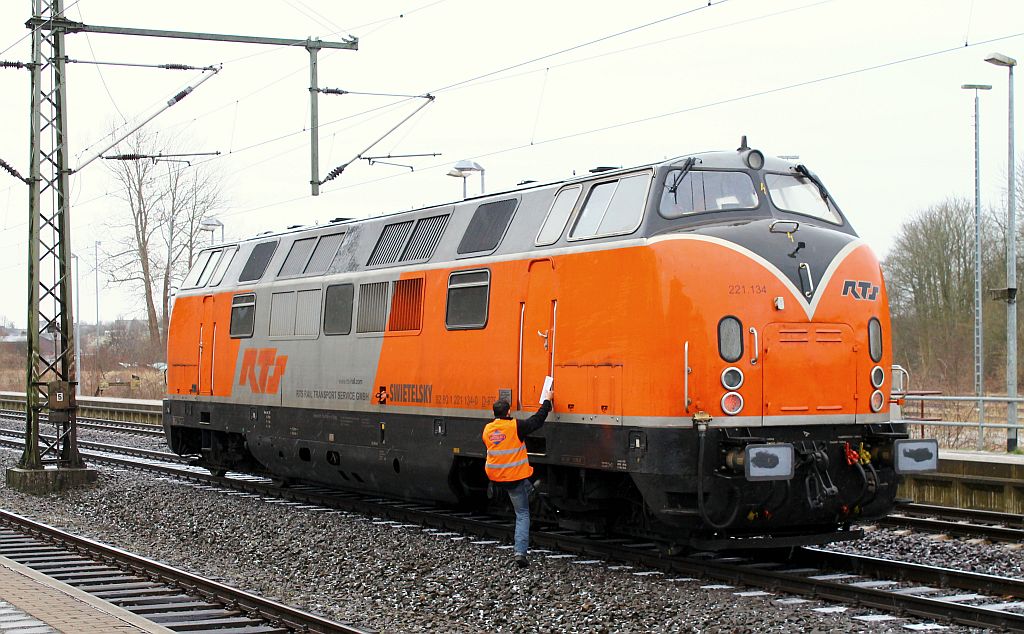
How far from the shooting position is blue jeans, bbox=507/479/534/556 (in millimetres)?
10531

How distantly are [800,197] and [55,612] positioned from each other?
750cm

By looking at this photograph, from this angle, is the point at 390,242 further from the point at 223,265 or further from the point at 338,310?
the point at 223,265

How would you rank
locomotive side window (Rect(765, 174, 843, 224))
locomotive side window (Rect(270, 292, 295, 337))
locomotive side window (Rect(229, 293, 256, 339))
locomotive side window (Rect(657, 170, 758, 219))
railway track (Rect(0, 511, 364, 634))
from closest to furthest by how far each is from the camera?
railway track (Rect(0, 511, 364, 634)), locomotive side window (Rect(657, 170, 758, 219)), locomotive side window (Rect(765, 174, 843, 224)), locomotive side window (Rect(270, 292, 295, 337)), locomotive side window (Rect(229, 293, 256, 339))

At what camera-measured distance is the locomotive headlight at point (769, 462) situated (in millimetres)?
9047

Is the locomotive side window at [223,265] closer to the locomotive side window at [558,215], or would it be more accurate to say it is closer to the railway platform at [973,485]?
the locomotive side window at [558,215]

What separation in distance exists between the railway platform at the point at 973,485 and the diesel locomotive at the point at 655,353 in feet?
15.3

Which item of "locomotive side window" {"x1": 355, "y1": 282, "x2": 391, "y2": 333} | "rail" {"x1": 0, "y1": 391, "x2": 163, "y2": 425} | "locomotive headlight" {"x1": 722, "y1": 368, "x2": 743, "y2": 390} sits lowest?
"rail" {"x1": 0, "y1": 391, "x2": 163, "y2": 425}

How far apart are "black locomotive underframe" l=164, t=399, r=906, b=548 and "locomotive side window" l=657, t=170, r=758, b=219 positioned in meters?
2.08

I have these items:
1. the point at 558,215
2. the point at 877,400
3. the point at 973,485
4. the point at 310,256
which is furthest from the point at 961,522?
the point at 310,256

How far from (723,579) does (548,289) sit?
10.4ft

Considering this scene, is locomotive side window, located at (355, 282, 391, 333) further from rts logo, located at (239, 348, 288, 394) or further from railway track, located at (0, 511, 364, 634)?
railway track, located at (0, 511, 364, 634)

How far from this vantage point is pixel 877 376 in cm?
1041

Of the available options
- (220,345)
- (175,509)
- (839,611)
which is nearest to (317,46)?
(220,345)

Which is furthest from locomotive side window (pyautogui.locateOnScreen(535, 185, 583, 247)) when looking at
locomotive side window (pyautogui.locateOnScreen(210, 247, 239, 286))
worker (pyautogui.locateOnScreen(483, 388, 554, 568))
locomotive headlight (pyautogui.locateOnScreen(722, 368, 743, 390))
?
locomotive side window (pyautogui.locateOnScreen(210, 247, 239, 286))
